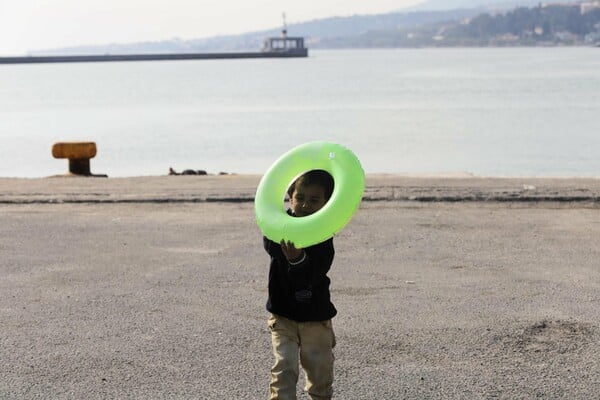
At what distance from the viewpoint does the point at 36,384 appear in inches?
219

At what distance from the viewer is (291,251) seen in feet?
15.4

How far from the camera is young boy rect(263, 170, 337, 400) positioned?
186 inches

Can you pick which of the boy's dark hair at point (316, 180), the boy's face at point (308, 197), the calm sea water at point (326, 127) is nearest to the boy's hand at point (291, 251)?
the boy's face at point (308, 197)

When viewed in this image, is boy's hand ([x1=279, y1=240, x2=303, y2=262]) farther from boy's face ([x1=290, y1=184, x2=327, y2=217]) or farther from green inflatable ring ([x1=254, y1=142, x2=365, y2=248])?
boy's face ([x1=290, y1=184, x2=327, y2=217])

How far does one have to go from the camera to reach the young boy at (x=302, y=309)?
4.73 metres

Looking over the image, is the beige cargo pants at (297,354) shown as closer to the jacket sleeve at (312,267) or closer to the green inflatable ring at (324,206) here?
the jacket sleeve at (312,267)

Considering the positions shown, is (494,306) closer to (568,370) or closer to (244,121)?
(568,370)

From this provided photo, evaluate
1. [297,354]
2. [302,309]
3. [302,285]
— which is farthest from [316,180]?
[297,354]

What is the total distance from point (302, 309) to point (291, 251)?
0.28m

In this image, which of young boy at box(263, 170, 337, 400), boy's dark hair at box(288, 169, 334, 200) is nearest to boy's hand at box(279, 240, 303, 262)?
young boy at box(263, 170, 337, 400)

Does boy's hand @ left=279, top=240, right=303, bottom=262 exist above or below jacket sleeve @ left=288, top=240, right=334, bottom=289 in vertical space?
above

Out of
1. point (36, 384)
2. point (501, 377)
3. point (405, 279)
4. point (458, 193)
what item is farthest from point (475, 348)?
point (458, 193)

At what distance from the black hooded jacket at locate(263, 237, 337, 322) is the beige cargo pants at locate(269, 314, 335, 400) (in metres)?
0.05

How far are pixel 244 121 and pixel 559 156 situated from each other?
20.4 meters
